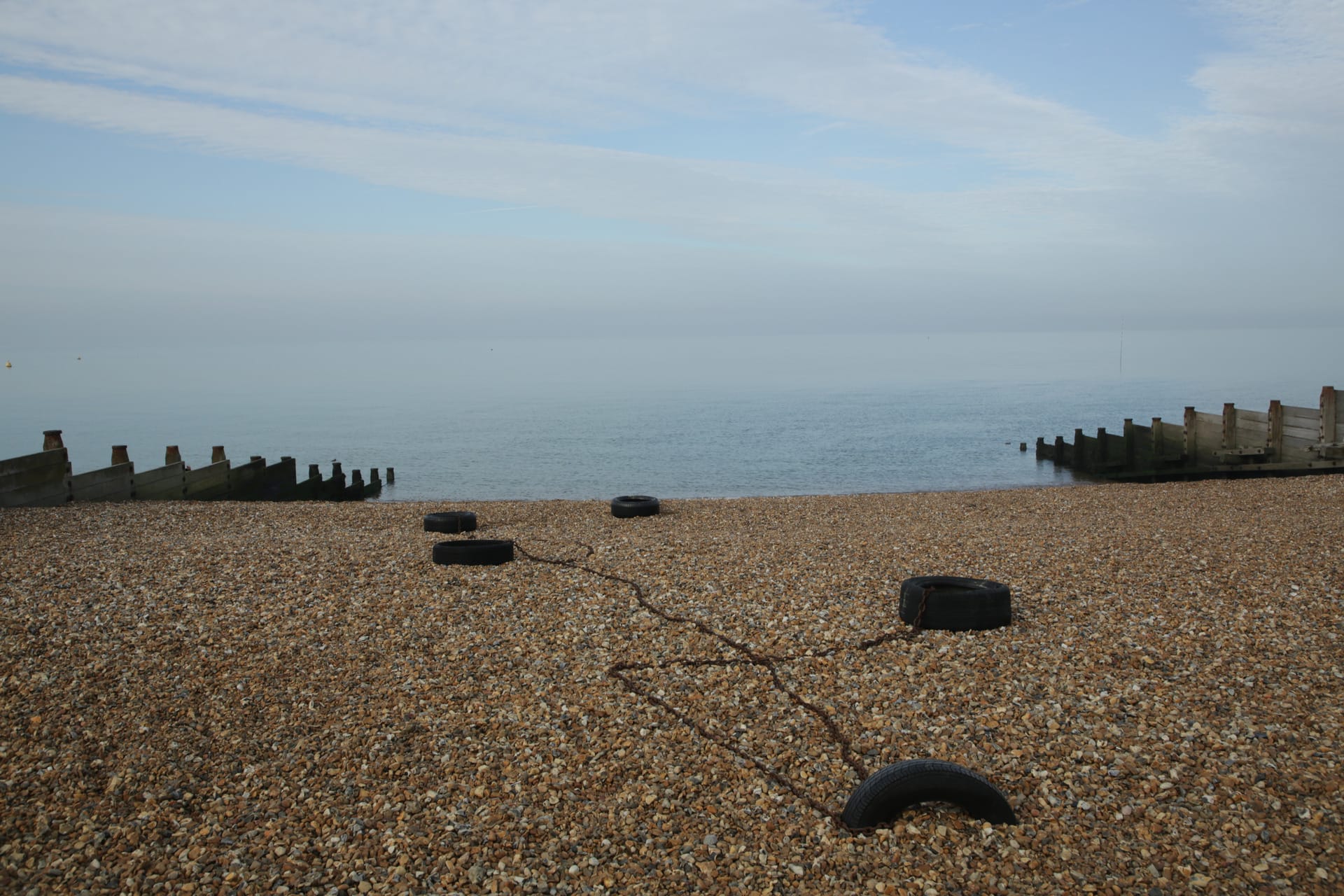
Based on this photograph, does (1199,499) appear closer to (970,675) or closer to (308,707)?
(970,675)

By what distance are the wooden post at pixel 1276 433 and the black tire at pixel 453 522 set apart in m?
17.3

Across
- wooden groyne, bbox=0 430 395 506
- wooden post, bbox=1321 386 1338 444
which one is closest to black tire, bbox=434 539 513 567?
wooden groyne, bbox=0 430 395 506

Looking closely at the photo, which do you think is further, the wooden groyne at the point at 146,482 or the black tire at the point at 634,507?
the black tire at the point at 634,507

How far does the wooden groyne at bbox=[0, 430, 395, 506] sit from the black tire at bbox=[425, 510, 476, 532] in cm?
694

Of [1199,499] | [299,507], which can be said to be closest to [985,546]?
[1199,499]

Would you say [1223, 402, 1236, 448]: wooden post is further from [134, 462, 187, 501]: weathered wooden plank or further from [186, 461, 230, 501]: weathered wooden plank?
[134, 462, 187, 501]: weathered wooden plank

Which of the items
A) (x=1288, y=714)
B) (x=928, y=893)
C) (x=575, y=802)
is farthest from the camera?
(x=1288, y=714)

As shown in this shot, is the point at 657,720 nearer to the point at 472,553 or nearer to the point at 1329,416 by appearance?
the point at 472,553

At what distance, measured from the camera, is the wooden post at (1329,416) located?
18344 mm

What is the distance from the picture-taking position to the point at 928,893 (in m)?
4.25

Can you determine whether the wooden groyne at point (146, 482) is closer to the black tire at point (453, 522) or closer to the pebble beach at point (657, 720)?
the pebble beach at point (657, 720)

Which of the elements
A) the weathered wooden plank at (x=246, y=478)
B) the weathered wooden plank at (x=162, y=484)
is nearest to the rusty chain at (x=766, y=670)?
the weathered wooden plank at (x=162, y=484)

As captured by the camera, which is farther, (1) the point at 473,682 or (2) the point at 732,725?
(1) the point at 473,682

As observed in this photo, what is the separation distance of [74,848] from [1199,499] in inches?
649
